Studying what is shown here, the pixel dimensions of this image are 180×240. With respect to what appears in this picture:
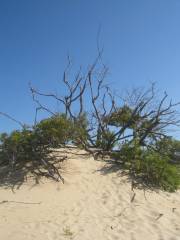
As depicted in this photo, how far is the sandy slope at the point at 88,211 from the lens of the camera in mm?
7754

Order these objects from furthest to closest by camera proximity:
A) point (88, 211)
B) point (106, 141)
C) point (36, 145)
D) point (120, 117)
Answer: point (120, 117), point (106, 141), point (36, 145), point (88, 211)

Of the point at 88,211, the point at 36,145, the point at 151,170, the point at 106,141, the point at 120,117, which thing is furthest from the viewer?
the point at 120,117

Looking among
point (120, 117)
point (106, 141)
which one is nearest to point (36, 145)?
point (106, 141)

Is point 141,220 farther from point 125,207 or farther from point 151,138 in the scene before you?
point 151,138

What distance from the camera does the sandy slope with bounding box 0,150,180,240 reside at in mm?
Answer: 7754

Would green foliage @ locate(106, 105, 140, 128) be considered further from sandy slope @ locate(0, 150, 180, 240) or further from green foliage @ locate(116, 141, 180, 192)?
sandy slope @ locate(0, 150, 180, 240)

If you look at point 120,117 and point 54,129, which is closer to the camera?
point 54,129

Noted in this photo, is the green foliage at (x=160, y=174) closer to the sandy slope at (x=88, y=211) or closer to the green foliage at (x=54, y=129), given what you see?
the sandy slope at (x=88, y=211)

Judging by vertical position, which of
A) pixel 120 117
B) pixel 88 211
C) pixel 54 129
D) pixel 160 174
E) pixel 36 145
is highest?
pixel 120 117

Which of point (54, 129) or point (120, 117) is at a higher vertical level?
point (120, 117)

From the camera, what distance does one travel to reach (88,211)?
9.25 m

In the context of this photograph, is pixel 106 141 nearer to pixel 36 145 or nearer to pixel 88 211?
pixel 36 145

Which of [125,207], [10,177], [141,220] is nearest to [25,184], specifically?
[10,177]

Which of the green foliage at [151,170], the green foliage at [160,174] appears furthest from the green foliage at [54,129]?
the green foliage at [160,174]
